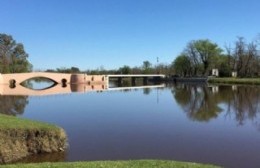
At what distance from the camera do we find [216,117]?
81.9 feet

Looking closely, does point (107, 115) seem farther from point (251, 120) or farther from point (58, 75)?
point (58, 75)

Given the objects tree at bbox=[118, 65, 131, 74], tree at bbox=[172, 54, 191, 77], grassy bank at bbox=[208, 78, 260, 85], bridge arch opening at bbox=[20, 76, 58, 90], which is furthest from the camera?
tree at bbox=[118, 65, 131, 74]

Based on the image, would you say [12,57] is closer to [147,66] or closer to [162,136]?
[147,66]

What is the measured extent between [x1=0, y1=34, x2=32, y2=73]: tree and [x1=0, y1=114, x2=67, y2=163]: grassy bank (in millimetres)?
74842

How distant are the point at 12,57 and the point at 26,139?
280 ft

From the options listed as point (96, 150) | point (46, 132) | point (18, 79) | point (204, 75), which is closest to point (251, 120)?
point (96, 150)

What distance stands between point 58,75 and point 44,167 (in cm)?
8045

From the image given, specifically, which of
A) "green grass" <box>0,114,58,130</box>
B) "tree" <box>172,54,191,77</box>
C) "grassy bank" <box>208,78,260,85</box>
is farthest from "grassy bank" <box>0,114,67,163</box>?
"tree" <box>172,54,191,77</box>

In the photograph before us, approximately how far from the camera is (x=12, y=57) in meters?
94.8

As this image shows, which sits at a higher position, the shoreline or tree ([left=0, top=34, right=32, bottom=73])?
tree ([left=0, top=34, right=32, bottom=73])

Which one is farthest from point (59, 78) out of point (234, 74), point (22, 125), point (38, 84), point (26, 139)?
point (26, 139)

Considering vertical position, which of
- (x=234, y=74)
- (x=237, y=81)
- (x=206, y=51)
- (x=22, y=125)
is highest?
(x=206, y=51)

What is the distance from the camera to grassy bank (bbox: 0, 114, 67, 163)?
12.8 m

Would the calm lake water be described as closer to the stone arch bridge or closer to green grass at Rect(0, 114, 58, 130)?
green grass at Rect(0, 114, 58, 130)
